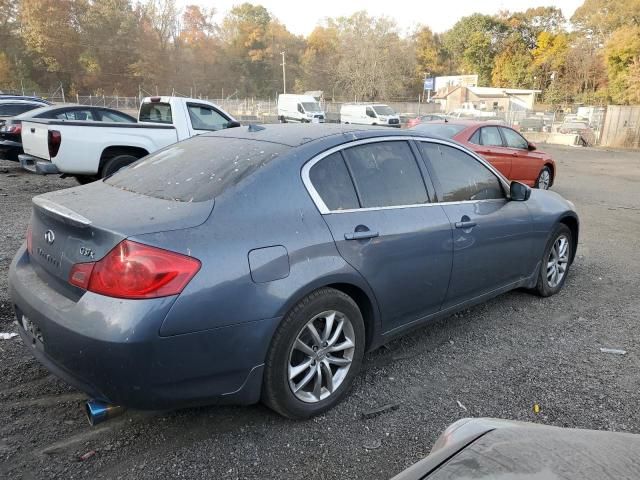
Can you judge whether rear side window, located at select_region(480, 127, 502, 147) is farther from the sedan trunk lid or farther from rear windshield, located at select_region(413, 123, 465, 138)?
the sedan trunk lid

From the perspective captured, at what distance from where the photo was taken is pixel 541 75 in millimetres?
73750

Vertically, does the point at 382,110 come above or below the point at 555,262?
above

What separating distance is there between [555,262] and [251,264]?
355 cm

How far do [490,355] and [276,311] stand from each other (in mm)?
1958

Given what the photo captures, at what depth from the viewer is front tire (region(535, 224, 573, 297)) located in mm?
4676

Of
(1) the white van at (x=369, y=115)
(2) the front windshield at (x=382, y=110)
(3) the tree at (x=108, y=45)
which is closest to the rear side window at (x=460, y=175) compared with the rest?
(1) the white van at (x=369, y=115)

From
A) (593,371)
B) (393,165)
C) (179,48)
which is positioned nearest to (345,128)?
(393,165)

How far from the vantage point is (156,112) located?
10.2m

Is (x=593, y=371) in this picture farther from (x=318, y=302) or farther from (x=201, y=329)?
(x=201, y=329)

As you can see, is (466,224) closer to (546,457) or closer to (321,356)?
(321,356)

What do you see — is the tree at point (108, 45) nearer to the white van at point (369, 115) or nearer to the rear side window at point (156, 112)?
the white van at point (369, 115)

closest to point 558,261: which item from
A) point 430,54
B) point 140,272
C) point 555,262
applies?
point 555,262

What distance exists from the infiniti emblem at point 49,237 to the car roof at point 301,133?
4.41 ft

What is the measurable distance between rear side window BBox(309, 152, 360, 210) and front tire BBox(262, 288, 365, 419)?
53cm
